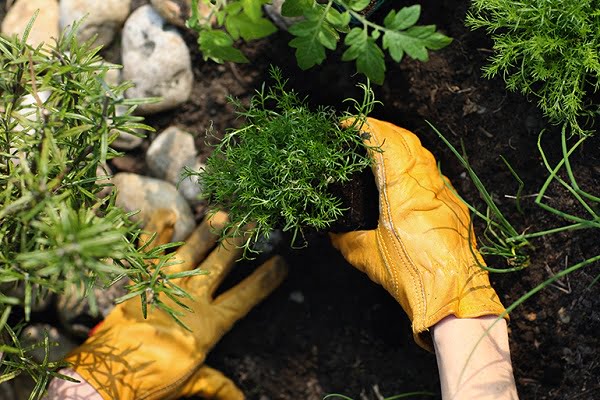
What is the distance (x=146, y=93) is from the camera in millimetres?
2383

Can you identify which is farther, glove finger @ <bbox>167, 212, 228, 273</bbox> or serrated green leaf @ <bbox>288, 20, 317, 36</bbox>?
glove finger @ <bbox>167, 212, 228, 273</bbox>

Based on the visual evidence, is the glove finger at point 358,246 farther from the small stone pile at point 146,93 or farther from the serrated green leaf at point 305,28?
the serrated green leaf at point 305,28

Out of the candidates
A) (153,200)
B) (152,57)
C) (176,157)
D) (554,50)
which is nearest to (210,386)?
(153,200)

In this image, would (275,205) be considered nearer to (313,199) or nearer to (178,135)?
(313,199)

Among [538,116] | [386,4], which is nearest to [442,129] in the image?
[538,116]

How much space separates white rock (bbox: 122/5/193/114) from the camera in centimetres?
237

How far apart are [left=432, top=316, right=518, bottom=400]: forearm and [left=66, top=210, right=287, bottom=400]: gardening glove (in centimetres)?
72

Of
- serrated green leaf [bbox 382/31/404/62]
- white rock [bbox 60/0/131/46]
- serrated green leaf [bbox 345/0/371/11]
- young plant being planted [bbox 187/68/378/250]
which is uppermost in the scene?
serrated green leaf [bbox 345/0/371/11]

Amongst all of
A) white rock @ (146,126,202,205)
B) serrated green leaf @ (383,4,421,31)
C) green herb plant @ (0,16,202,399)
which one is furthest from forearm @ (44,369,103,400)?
serrated green leaf @ (383,4,421,31)

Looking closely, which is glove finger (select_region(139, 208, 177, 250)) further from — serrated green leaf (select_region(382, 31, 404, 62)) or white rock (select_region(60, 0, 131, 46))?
serrated green leaf (select_region(382, 31, 404, 62))

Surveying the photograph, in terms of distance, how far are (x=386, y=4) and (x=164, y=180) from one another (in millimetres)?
1050

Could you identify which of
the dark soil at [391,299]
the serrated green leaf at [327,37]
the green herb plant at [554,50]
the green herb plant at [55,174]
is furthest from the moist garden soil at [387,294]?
the serrated green leaf at [327,37]

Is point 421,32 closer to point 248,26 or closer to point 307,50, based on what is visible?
point 307,50

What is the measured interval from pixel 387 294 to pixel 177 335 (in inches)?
29.7
